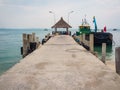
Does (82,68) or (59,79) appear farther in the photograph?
(82,68)

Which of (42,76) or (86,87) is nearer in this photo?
(86,87)

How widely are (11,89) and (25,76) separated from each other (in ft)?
3.14

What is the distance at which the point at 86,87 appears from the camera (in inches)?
172

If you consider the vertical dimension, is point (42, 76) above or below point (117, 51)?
below

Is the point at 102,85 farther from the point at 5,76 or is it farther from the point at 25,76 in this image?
the point at 5,76

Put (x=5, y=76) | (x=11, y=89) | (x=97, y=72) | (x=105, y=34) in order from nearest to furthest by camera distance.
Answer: (x=11, y=89)
(x=5, y=76)
(x=97, y=72)
(x=105, y=34)

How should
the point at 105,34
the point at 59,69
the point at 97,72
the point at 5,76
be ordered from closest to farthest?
1. the point at 5,76
2. the point at 97,72
3. the point at 59,69
4. the point at 105,34

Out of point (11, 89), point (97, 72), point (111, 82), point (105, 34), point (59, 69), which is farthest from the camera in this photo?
point (105, 34)

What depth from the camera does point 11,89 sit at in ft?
13.9

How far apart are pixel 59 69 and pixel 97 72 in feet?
3.54

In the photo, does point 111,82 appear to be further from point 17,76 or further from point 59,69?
point 17,76

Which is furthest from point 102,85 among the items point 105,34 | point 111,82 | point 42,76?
point 105,34

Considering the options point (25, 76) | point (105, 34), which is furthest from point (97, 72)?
point (105, 34)

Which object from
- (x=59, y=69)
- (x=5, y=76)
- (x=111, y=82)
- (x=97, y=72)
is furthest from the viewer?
(x=59, y=69)
